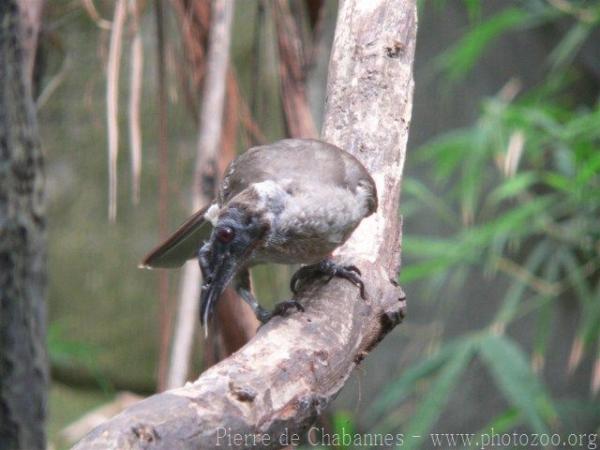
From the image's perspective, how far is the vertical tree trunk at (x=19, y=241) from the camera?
1778mm

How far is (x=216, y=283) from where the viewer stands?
151 cm

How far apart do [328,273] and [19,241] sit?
0.63 metres

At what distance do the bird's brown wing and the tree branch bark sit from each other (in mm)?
336

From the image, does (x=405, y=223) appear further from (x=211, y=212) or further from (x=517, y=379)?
(x=211, y=212)

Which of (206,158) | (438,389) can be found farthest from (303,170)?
(438,389)

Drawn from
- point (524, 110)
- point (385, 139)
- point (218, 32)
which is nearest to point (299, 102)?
point (218, 32)

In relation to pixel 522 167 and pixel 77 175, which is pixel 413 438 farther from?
pixel 77 175

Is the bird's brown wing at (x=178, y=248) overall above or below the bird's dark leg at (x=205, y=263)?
below

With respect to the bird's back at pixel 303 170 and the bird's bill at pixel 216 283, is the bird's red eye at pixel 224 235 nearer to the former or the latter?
the bird's bill at pixel 216 283

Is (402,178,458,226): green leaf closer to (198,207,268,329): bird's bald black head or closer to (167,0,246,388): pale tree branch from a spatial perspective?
(167,0,246,388): pale tree branch

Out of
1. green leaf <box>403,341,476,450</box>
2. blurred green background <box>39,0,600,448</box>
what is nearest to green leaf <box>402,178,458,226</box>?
blurred green background <box>39,0,600,448</box>

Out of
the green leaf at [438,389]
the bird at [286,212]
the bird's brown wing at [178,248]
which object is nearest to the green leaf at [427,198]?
the green leaf at [438,389]

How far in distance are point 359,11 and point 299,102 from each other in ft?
1.07

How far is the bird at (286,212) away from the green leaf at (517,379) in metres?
1.23
